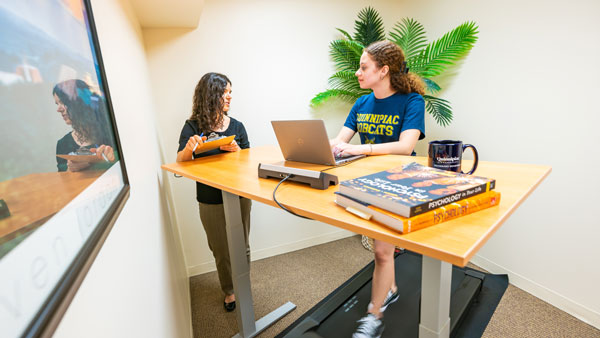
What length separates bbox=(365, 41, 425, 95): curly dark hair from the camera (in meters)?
1.86

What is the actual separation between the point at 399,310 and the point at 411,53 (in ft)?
7.31

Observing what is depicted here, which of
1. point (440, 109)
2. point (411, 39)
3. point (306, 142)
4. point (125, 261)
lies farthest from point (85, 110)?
point (411, 39)

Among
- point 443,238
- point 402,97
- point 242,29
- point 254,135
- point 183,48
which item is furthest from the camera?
point 254,135

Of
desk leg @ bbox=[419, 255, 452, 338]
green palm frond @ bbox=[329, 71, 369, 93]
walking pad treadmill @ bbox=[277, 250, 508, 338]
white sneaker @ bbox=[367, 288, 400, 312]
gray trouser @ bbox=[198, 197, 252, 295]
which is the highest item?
green palm frond @ bbox=[329, 71, 369, 93]

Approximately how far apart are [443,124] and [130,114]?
96.1 inches

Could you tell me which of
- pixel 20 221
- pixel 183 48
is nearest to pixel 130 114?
pixel 20 221


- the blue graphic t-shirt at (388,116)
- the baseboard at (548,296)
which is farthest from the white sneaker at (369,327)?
the baseboard at (548,296)

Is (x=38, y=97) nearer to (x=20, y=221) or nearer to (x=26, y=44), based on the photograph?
(x=26, y=44)

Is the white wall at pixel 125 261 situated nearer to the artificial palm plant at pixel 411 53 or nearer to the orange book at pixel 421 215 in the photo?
the orange book at pixel 421 215

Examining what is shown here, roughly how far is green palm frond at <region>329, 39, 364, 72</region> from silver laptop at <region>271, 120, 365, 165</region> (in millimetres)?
1656

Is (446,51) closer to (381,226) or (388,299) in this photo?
(388,299)

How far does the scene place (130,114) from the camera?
116cm

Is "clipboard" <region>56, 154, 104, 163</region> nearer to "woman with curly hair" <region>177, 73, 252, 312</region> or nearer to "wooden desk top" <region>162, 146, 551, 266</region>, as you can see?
"wooden desk top" <region>162, 146, 551, 266</region>

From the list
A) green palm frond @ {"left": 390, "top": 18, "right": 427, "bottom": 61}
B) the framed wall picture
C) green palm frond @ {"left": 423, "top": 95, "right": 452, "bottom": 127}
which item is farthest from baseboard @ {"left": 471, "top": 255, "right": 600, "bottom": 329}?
the framed wall picture
